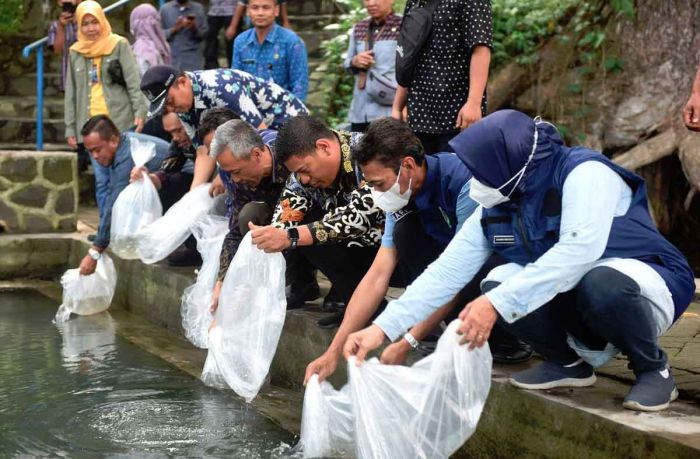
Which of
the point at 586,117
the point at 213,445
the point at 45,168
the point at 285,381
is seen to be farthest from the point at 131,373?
the point at 586,117

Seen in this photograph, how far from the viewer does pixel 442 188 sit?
149 inches

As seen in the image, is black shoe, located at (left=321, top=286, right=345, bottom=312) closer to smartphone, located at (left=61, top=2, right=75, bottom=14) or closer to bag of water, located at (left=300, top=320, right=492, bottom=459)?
bag of water, located at (left=300, top=320, right=492, bottom=459)

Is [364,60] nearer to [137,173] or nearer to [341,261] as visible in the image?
[137,173]

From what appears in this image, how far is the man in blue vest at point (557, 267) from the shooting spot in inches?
121

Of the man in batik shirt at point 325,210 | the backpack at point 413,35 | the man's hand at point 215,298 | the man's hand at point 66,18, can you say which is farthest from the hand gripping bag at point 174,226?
the man's hand at point 66,18

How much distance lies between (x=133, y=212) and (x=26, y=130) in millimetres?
5382

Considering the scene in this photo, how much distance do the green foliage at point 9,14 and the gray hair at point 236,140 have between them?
7106 mm

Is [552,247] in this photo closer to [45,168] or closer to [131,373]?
[131,373]

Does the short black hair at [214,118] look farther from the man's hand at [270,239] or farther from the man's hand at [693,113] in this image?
the man's hand at [693,113]

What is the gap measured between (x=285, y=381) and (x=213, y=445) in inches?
40.3

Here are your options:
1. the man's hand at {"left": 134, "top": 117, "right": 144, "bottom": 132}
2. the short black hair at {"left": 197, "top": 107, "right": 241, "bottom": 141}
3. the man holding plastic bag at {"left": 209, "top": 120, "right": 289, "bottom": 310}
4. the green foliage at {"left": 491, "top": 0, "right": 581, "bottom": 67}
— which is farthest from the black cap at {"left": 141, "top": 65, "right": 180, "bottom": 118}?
the green foliage at {"left": 491, "top": 0, "right": 581, "bottom": 67}

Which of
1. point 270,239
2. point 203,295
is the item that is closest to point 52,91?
point 203,295

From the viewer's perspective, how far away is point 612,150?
7.86 metres

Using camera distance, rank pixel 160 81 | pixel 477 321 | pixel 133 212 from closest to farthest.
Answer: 1. pixel 477 321
2. pixel 160 81
3. pixel 133 212
